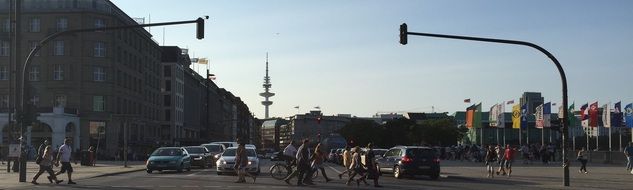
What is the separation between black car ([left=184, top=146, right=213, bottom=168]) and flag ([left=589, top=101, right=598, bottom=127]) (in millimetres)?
30014

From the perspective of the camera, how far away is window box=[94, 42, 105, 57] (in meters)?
81.0

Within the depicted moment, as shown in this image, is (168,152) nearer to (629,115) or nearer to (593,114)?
(629,115)

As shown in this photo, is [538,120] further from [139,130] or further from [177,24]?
[139,130]

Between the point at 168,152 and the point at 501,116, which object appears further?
the point at 501,116

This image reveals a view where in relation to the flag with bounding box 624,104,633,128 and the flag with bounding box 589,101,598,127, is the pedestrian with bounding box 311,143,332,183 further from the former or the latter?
the flag with bounding box 589,101,598,127

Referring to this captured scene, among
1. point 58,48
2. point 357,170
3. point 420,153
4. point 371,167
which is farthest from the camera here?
point 58,48

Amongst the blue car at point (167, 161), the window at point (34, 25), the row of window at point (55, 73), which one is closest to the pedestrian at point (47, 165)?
the blue car at point (167, 161)

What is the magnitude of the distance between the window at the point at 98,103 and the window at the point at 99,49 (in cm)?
457

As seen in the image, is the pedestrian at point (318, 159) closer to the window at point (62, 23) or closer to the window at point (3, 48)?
the window at point (62, 23)

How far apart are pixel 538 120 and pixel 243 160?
35.9 m

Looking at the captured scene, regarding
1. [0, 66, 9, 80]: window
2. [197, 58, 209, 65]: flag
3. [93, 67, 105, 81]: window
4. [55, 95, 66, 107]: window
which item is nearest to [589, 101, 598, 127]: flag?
[93, 67, 105, 81]: window

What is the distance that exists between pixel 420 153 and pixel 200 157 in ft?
51.3

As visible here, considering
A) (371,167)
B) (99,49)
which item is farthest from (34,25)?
(371,167)

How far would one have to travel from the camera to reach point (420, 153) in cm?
3075
